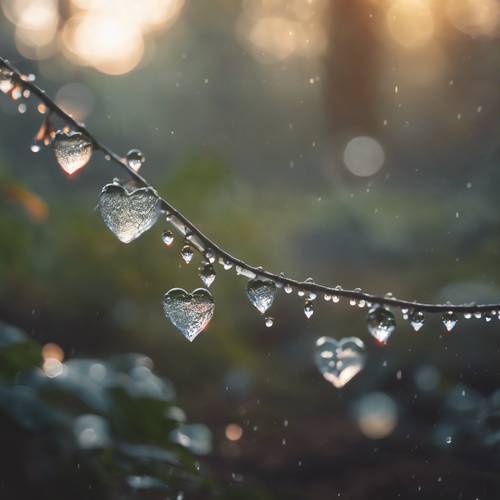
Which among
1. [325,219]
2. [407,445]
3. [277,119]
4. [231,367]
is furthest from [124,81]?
[407,445]

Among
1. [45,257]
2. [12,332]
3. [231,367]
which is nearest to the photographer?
[12,332]

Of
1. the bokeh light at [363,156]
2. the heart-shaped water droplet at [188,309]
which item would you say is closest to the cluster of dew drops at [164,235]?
the heart-shaped water droplet at [188,309]

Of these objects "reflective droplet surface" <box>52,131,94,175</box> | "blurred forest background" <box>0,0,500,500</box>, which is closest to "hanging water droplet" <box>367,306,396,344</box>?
"reflective droplet surface" <box>52,131,94,175</box>

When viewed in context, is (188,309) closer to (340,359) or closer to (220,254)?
(220,254)

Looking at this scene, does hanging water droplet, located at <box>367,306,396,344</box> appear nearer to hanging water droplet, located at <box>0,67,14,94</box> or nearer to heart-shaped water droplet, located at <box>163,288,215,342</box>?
heart-shaped water droplet, located at <box>163,288,215,342</box>

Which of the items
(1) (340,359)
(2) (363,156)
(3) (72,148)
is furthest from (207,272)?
(2) (363,156)

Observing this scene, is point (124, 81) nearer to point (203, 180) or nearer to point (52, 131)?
point (203, 180)
